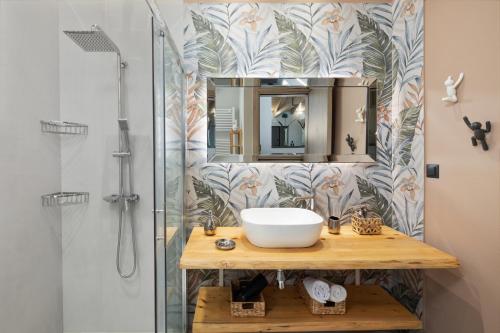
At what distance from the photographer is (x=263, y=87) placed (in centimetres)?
195

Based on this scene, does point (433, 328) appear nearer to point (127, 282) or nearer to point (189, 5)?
point (127, 282)

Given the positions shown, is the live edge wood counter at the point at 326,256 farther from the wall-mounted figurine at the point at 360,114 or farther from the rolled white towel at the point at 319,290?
the wall-mounted figurine at the point at 360,114

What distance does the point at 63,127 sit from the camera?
1.62 metres

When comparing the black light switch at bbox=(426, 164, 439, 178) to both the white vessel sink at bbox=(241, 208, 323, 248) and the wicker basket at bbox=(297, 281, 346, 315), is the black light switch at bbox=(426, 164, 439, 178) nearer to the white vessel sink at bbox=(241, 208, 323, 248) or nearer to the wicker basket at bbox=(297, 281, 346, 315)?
the white vessel sink at bbox=(241, 208, 323, 248)

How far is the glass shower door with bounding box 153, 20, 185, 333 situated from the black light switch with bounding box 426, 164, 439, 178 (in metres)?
1.55

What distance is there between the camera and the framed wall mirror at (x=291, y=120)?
6.40 feet

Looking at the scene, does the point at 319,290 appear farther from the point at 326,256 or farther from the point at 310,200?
the point at 310,200

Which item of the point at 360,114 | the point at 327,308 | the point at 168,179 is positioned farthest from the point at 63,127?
the point at 360,114

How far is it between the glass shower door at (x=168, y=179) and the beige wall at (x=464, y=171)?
153cm

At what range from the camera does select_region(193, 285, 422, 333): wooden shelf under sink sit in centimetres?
147

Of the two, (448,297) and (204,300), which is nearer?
(448,297)

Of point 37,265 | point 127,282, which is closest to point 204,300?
point 127,282

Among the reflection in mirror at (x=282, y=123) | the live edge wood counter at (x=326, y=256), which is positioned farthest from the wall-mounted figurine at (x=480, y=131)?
the reflection in mirror at (x=282, y=123)

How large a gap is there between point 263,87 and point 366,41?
83 cm
